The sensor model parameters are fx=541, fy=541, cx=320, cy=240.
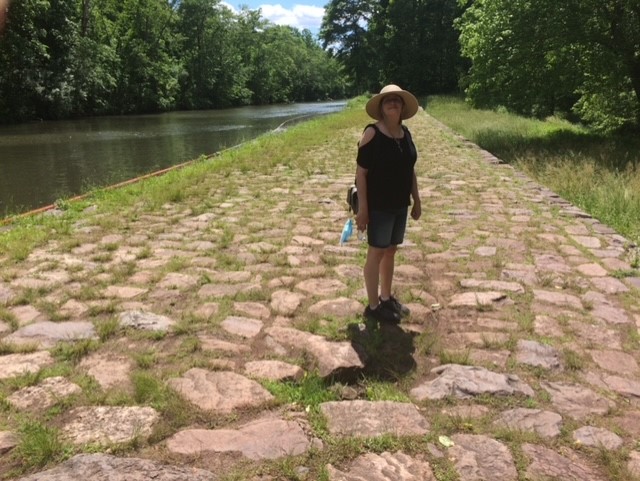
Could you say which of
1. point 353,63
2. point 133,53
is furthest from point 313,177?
point 353,63

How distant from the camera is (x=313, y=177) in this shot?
1036cm

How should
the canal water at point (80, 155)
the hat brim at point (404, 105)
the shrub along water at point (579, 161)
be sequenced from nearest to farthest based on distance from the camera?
the hat brim at point (404, 105)
the shrub along water at point (579, 161)
the canal water at point (80, 155)

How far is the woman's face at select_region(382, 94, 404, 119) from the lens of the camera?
368 cm

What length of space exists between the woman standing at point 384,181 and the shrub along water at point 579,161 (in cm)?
380

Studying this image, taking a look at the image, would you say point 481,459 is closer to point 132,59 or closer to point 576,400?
point 576,400

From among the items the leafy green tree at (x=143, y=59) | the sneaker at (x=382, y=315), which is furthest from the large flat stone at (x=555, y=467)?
the leafy green tree at (x=143, y=59)

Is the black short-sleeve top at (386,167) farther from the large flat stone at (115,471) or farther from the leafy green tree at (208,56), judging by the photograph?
the leafy green tree at (208,56)

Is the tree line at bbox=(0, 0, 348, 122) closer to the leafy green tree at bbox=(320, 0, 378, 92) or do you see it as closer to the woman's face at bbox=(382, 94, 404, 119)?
the leafy green tree at bbox=(320, 0, 378, 92)

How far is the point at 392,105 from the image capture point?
3.68 meters

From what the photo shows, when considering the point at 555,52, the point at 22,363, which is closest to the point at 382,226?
the point at 22,363

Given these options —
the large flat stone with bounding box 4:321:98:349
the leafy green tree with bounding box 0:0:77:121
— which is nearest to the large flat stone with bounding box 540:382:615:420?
the large flat stone with bounding box 4:321:98:349

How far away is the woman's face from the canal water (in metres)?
8.14

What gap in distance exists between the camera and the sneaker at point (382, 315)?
13.0ft

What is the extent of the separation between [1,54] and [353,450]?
1476 inches
